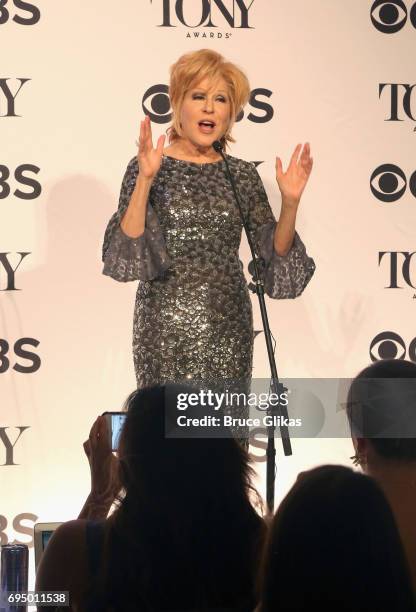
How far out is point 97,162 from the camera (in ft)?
13.4

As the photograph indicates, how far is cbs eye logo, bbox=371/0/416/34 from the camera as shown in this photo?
421 cm

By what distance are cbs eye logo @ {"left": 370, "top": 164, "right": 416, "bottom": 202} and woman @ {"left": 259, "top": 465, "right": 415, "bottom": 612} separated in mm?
2780

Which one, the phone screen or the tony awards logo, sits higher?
the tony awards logo

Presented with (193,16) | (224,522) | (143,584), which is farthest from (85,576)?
(193,16)

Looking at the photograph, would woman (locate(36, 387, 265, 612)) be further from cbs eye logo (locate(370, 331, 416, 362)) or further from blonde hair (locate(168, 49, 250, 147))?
cbs eye logo (locate(370, 331, 416, 362))

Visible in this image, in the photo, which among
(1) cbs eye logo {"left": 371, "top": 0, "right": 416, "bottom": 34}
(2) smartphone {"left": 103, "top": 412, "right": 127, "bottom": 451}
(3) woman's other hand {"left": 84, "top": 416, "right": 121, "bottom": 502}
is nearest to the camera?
(3) woman's other hand {"left": 84, "top": 416, "right": 121, "bottom": 502}

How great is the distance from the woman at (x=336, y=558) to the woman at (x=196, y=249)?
137cm

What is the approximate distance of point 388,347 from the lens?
4.23m

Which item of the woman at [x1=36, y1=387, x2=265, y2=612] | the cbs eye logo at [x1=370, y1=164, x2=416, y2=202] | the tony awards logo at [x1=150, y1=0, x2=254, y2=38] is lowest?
the woman at [x1=36, y1=387, x2=265, y2=612]

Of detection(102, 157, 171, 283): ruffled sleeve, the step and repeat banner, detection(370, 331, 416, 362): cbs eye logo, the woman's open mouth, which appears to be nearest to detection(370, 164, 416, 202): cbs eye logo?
the step and repeat banner

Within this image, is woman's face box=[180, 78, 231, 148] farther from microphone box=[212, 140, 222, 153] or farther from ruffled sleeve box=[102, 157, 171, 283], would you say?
ruffled sleeve box=[102, 157, 171, 283]

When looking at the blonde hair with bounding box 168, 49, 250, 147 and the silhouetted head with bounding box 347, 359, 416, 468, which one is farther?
the blonde hair with bounding box 168, 49, 250, 147

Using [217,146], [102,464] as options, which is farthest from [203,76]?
[102,464]

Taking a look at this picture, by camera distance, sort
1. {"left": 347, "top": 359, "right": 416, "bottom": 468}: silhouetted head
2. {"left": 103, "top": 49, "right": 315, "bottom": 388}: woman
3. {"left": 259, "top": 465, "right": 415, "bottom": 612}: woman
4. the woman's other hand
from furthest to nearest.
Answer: {"left": 103, "top": 49, "right": 315, "bottom": 388}: woman, the woman's other hand, {"left": 347, "top": 359, "right": 416, "bottom": 468}: silhouetted head, {"left": 259, "top": 465, "right": 415, "bottom": 612}: woman
